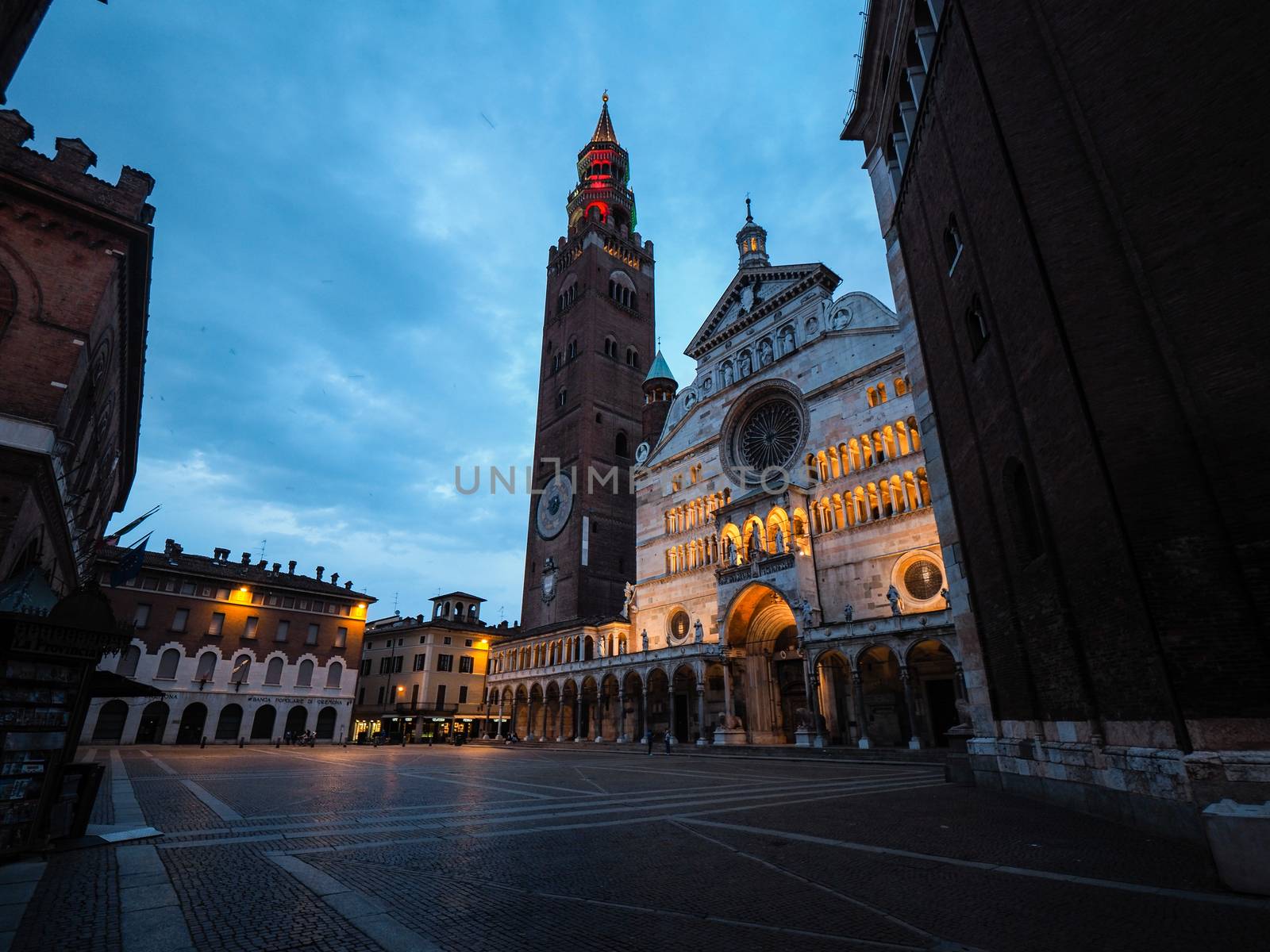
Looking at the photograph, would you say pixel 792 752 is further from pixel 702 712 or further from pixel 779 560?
pixel 779 560

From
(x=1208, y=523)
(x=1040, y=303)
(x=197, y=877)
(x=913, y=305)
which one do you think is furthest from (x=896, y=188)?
(x=197, y=877)

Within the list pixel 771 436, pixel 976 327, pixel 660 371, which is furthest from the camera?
pixel 660 371

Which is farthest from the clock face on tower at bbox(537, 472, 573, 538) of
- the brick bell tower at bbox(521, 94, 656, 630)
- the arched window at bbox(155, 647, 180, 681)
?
the arched window at bbox(155, 647, 180, 681)

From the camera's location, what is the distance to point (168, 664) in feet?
130

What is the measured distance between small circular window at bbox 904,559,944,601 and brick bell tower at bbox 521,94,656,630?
24.8 meters

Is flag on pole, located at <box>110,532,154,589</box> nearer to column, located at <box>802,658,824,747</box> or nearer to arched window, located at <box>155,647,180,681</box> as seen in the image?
column, located at <box>802,658,824,747</box>

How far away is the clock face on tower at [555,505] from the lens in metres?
51.4

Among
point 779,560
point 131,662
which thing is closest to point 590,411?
point 779,560

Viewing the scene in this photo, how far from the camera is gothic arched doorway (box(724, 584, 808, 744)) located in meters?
31.9

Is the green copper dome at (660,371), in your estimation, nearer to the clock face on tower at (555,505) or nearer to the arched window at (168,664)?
the clock face on tower at (555,505)

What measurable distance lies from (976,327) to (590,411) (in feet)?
140

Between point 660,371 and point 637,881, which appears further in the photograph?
point 660,371

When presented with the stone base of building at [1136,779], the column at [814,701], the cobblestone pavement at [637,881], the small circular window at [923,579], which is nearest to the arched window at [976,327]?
the stone base of building at [1136,779]

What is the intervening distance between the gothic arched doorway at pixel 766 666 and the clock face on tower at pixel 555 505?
2149 centimetres
